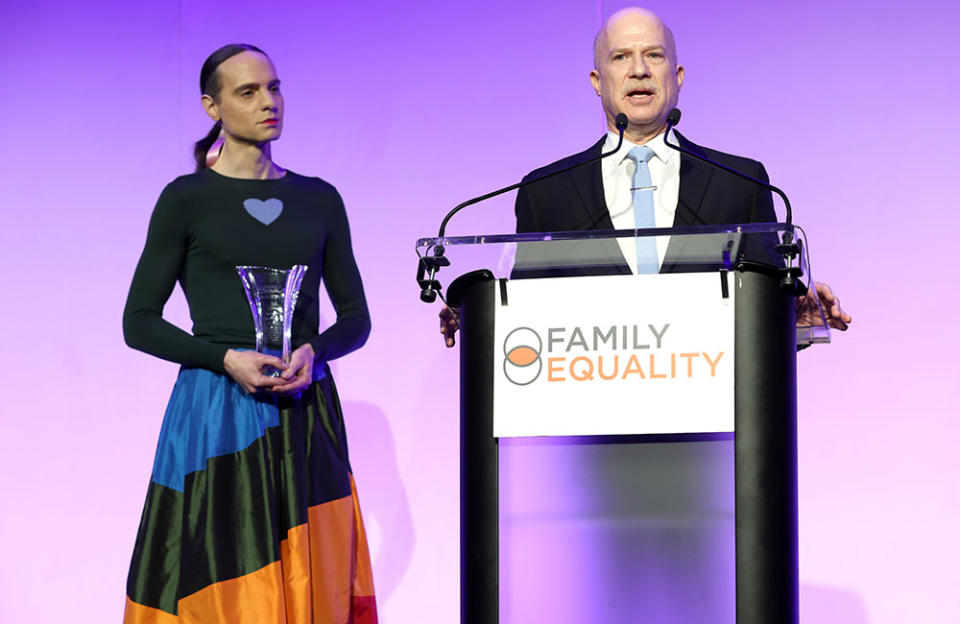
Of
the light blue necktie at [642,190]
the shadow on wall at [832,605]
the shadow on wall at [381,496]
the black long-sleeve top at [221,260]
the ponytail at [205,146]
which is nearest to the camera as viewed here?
the light blue necktie at [642,190]

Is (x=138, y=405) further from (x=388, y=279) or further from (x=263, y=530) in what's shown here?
(x=263, y=530)

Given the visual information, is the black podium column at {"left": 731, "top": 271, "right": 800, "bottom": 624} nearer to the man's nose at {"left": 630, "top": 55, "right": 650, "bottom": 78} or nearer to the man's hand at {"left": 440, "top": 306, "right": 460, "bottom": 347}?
the man's hand at {"left": 440, "top": 306, "right": 460, "bottom": 347}

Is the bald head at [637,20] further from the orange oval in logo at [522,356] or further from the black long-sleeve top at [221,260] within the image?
the orange oval in logo at [522,356]

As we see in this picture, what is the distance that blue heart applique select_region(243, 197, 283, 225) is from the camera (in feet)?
7.16

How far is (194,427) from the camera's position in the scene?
207cm

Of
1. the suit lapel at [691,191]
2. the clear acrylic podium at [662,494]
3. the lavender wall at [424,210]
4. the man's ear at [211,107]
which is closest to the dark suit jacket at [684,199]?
the suit lapel at [691,191]

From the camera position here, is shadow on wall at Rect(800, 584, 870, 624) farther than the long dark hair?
Yes

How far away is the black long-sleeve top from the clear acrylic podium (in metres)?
0.76

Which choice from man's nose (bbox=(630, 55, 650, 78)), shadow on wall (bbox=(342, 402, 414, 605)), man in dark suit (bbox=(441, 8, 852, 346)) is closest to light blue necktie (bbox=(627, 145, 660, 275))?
man in dark suit (bbox=(441, 8, 852, 346))

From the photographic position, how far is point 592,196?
1.89 metres

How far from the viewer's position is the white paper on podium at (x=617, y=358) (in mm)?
1355

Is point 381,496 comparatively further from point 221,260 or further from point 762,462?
point 762,462

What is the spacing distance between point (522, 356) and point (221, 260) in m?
0.93

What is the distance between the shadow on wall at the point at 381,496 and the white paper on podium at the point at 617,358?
190 cm
